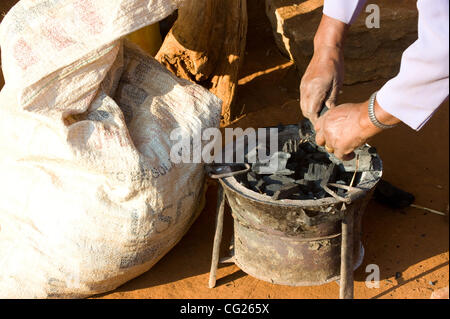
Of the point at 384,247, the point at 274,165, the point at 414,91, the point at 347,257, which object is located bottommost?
the point at 384,247

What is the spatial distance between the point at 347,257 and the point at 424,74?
3.96 feet

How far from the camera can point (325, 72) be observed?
9.64 ft

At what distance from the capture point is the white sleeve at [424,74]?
220cm

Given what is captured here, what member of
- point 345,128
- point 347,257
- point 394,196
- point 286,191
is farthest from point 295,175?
point 394,196

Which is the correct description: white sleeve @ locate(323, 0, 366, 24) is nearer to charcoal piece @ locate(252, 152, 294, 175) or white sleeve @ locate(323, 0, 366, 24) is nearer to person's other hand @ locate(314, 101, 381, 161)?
person's other hand @ locate(314, 101, 381, 161)

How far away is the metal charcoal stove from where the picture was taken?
117 inches

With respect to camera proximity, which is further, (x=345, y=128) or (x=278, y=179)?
(x=278, y=179)

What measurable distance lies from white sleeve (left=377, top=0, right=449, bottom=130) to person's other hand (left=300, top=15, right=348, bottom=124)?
1.58 feet

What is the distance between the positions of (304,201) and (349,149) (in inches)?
14.9

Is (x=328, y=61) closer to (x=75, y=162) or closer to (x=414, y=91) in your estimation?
(x=414, y=91)

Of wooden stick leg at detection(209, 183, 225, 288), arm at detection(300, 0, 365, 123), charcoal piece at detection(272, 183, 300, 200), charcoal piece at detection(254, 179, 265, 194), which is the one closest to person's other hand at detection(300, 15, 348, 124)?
arm at detection(300, 0, 365, 123)

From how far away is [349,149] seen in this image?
2.72 metres

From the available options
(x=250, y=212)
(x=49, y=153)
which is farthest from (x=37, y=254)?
(x=250, y=212)

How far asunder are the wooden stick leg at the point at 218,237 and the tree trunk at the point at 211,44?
4.61ft
